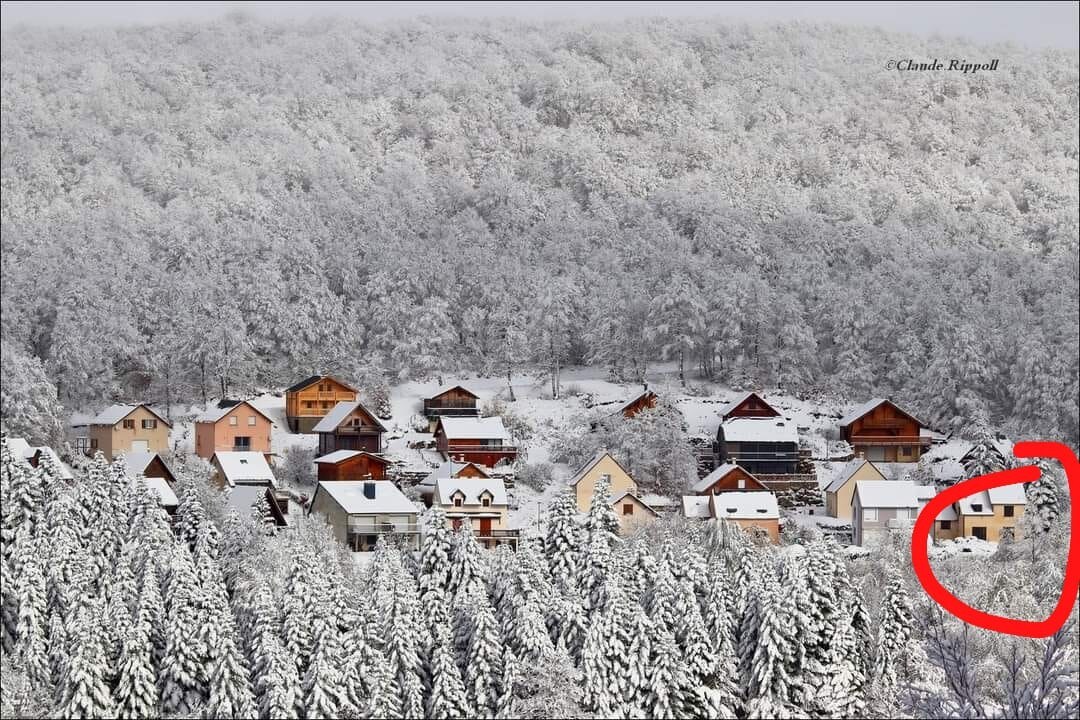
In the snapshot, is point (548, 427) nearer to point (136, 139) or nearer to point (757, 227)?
point (757, 227)

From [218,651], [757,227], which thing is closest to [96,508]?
[218,651]

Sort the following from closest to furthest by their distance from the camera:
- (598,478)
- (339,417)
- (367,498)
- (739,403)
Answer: (367,498) < (598,478) < (339,417) < (739,403)

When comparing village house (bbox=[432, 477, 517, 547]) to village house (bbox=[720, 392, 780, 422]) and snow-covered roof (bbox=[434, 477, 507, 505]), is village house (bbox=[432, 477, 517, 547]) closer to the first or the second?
snow-covered roof (bbox=[434, 477, 507, 505])

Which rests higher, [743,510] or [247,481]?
[247,481]

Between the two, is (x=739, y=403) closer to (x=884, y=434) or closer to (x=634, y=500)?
(x=884, y=434)

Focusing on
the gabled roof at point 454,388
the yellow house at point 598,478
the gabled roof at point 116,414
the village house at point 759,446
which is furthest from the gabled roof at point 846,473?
the gabled roof at point 116,414

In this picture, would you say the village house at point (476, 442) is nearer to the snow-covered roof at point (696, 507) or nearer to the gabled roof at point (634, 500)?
the gabled roof at point (634, 500)

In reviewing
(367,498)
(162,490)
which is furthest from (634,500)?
(162,490)
